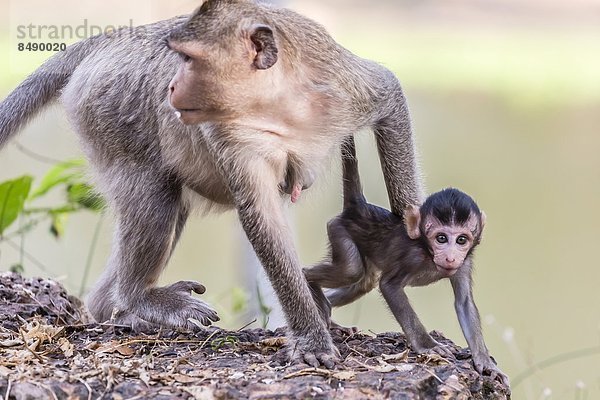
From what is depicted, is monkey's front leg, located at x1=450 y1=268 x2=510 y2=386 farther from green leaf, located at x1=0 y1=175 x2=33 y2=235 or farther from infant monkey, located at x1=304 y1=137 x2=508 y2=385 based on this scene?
green leaf, located at x1=0 y1=175 x2=33 y2=235

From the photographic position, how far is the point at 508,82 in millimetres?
14156

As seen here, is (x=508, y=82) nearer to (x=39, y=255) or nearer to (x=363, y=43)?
(x=363, y=43)

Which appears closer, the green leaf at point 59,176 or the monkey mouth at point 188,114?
the monkey mouth at point 188,114

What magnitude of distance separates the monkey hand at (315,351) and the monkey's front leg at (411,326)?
342mm

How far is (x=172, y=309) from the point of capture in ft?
18.8

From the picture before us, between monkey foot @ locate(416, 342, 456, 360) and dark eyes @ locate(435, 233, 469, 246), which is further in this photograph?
dark eyes @ locate(435, 233, 469, 246)

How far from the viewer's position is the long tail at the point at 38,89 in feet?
19.9

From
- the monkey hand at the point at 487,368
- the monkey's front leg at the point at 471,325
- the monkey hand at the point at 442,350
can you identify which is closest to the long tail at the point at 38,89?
the monkey's front leg at the point at 471,325

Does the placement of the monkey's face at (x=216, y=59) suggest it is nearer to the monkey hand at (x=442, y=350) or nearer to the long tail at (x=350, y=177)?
the long tail at (x=350, y=177)

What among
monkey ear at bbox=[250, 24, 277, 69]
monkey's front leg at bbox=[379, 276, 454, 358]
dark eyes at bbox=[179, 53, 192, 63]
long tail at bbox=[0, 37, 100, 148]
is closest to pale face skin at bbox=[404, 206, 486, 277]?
monkey's front leg at bbox=[379, 276, 454, 358]

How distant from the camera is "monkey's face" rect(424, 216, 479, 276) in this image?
509 centimetres

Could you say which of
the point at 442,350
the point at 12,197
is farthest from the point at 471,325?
the point at 12,197

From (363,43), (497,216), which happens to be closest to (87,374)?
(497,216)

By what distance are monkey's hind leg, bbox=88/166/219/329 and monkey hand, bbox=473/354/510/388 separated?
1.46 metres
